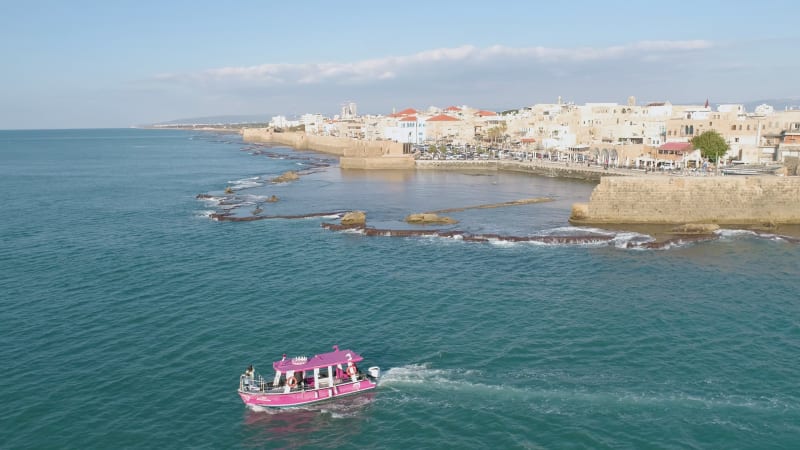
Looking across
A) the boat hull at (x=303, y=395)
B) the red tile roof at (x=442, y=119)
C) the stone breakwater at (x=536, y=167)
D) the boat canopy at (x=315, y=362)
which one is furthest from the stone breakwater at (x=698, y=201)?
the red tile roof at (x=442, y=119)

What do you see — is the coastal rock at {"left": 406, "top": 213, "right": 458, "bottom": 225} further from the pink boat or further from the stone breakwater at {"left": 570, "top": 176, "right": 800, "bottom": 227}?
the pink boat

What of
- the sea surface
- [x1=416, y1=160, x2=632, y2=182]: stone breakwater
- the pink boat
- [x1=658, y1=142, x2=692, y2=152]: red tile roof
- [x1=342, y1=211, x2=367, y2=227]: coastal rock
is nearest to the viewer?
the sea surface

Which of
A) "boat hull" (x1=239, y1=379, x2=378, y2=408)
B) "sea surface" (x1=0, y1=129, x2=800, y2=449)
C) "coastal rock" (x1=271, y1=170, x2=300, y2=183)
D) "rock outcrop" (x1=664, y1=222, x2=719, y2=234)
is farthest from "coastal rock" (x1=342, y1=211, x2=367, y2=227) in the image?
"coastal rock" (x1=271, y1=170, x2=300, y2=183)

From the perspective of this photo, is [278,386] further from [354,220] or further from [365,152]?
[365,152]

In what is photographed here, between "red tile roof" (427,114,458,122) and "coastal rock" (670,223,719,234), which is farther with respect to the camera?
"red tile roof" (427,114,458,122)

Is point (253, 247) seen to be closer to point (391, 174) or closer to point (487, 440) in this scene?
point (487, 440)

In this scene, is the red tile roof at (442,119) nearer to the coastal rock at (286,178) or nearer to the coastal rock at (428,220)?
the coastal rock at (286,178)

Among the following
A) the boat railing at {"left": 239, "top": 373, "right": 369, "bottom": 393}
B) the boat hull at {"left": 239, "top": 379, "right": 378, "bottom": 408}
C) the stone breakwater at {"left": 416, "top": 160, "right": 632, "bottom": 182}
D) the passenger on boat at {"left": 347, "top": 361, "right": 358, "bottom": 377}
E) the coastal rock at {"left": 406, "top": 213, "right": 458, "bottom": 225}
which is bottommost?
the boat hull at {"left": 239, "top": 379, "right": 378, "bottom": 408}

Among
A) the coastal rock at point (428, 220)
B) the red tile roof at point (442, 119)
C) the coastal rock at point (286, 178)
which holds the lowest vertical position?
the coastal rock at point (428, 220)
